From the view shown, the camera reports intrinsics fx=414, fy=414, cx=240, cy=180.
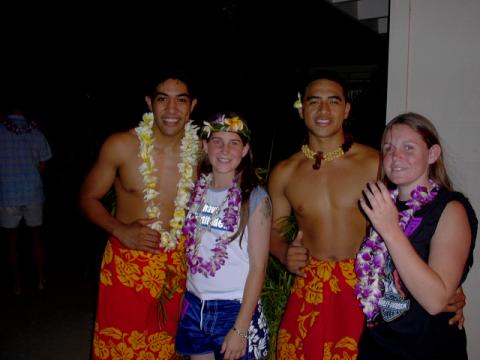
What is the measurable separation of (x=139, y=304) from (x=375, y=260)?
1474mm

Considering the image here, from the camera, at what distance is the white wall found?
2482 millimetres

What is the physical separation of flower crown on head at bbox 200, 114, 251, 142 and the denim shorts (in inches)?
34.7

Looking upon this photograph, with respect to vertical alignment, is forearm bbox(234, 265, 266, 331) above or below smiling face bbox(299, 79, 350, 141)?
below

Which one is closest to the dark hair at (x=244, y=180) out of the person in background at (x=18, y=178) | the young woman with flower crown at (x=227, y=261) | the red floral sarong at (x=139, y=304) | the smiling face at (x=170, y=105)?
the young woman with flower crown at (x=227, y=261)

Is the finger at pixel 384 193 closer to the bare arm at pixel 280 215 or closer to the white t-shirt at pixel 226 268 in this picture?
the white t-shirt at pixel 226 268

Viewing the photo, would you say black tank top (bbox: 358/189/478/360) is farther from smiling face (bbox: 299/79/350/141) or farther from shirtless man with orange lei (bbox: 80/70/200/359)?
shirtless man with orange lei (bbox: 80/70/200/359)

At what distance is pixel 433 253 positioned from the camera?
1.46 m

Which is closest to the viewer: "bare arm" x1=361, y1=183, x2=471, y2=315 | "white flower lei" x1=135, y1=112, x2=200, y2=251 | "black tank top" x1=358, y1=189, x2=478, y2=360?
"bare arm" x1=361, y1=183, x2=471, y2=315

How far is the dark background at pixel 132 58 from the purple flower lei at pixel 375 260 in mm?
5079

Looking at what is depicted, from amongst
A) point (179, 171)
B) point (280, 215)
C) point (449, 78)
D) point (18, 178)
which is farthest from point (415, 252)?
point (18, 178)

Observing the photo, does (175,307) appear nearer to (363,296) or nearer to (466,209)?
(363,296)

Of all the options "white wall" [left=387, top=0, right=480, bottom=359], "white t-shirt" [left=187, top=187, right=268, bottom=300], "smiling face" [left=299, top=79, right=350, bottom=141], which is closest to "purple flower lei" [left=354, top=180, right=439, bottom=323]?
"white t-shirt" [left=187, top=187, right=268, bottom=300]

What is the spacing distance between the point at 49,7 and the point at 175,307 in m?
7.16

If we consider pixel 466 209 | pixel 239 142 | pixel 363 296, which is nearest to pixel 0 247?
pixel 239 142
